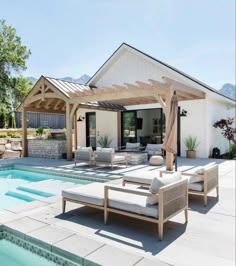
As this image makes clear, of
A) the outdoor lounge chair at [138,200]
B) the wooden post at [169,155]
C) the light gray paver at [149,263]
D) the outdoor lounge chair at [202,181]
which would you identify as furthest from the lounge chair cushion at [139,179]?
the light gray paver at [149,263]

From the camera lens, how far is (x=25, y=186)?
935 cm

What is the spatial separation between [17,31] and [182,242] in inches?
1035

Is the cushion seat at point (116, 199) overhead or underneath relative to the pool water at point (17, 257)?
overhead

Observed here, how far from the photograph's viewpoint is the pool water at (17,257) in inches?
166

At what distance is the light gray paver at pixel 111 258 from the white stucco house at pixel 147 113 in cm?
1194

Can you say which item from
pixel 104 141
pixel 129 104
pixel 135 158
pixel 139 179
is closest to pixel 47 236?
pixel 139 179

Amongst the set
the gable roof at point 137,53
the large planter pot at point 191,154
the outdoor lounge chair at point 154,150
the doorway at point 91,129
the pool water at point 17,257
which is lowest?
the pool water at point 17,257

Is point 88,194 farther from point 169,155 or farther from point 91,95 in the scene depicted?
point 91,95

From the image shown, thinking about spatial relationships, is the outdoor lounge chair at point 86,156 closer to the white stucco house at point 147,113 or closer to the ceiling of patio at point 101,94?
the ceiling of patio at point 101,94

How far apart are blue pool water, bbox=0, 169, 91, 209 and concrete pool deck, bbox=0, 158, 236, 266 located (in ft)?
7.18

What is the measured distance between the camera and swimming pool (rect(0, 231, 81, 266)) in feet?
13.4

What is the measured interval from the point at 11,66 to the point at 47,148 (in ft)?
45.9

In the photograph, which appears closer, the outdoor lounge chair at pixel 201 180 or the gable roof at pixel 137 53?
the outdoor lounge chair at pixel 201 180

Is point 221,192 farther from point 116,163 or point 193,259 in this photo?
point 116,163
